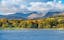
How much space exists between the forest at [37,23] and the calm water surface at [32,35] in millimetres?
82

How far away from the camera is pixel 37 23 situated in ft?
8.87

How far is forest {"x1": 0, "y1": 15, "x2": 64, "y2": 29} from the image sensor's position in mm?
2688

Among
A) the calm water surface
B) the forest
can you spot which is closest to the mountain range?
the forest

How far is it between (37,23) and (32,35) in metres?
0.20

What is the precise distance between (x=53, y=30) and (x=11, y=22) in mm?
650

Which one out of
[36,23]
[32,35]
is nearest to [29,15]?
[36,23]

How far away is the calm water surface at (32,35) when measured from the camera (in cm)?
263

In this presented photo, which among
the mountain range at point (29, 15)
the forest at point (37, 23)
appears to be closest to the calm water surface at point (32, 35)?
the forest at point (37, 23)

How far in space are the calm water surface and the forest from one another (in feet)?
0.27

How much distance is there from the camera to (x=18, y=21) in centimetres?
270

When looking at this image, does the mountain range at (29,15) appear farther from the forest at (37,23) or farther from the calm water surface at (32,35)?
the calm water surface at (32,35)

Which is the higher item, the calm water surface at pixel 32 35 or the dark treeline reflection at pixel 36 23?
the dark treeline reflection at pixel 36 23

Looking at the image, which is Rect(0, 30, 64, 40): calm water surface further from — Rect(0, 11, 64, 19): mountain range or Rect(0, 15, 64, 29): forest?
Rect(0, 11, 64, 19): mountain range

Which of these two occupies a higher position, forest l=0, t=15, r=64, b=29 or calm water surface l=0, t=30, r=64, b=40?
forest l=0, t=15, r=64, b=29
